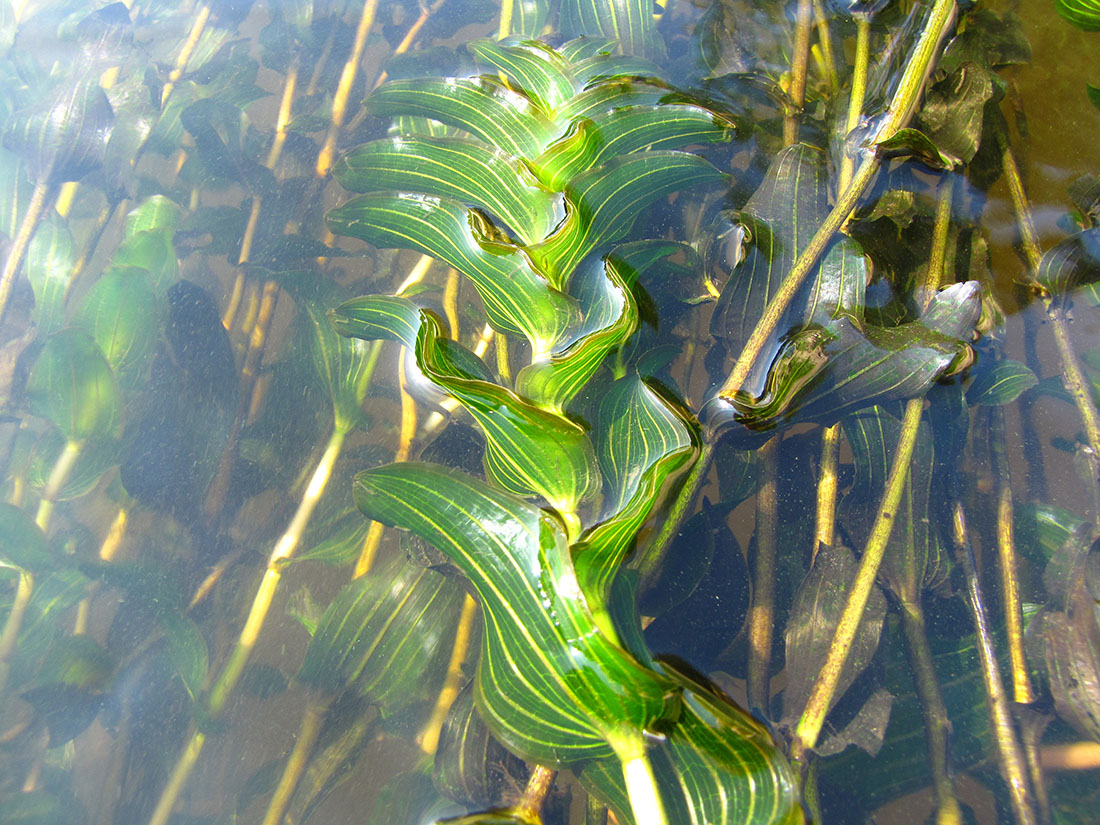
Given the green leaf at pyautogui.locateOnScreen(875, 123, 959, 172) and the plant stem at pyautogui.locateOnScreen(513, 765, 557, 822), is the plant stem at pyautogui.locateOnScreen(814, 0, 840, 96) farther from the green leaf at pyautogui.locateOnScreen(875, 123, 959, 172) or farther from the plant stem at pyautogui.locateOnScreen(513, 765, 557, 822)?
the plant stem at pyautogui.locateOnScreen(513, 765, 557, 822)

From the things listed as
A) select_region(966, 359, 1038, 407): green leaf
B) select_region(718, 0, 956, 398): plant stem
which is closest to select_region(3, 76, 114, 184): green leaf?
select_region(718, 0, 956, 398): plant stem

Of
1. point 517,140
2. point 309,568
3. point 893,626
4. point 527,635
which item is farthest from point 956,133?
point 309,568

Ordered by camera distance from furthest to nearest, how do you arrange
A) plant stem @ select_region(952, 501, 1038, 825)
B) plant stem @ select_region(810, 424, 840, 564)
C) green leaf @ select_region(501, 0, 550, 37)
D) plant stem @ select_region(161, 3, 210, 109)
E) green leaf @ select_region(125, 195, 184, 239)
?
1. plant stem @ select_region(161, 3, 210, 109)
2. green leaf @ select_region(501, 0, 550, 37)
3. green leaf @ select_region(125, 195, 184, 239)
4. plant stem @ select_region(810, 424, 840, 564)
5. plant stem @ select_region(952, 501, 1038, 825)

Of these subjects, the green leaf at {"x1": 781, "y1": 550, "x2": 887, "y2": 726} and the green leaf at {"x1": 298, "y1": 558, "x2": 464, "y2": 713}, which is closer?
the green leaf at {"x1": 781, "y1": 550, "x2": 887, "y2": 726}

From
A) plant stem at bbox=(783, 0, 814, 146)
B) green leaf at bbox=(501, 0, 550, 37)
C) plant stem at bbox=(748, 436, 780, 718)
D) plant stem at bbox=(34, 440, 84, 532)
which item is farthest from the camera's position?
green leaf at bbox=(501, 0, 550, 37)

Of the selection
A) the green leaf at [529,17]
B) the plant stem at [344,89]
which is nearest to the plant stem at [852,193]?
the green leaf at [529,17]

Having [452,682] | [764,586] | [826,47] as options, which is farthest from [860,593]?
[826,47]
